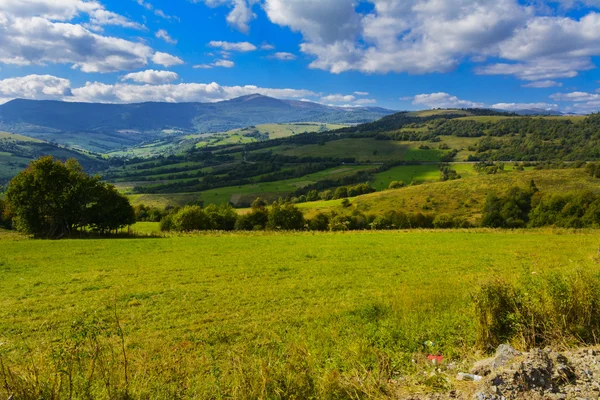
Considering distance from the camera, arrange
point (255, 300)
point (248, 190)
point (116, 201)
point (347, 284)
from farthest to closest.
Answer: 1. point (248, 190)
2. point (116, 201)
3. point (347, 284)
4. point (255, 300)

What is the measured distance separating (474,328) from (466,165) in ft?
590

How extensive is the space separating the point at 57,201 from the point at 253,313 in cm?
4130

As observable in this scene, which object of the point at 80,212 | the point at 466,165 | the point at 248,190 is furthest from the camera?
the point at 466,165

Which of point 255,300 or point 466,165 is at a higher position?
point 466,165

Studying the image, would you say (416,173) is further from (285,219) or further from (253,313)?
(253,313)

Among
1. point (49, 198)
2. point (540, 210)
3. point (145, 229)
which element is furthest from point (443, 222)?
point (49, 198)

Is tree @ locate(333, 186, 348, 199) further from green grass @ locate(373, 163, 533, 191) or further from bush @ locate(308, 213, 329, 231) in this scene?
bush @ locate(308, 213, 329, 231)

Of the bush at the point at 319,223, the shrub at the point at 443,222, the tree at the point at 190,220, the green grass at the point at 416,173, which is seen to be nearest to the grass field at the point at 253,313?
the tree at the point at 190,220

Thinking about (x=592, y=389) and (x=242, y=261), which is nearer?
(x=592, y=389)

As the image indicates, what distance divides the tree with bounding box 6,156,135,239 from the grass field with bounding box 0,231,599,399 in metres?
13.2

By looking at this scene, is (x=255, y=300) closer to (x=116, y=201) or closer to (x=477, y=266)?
(x=477, y=266)

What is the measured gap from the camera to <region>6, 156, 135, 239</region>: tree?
40.5 m

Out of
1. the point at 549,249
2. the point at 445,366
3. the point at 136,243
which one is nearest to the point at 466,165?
the point at 549,249

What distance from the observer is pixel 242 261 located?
24.9m
